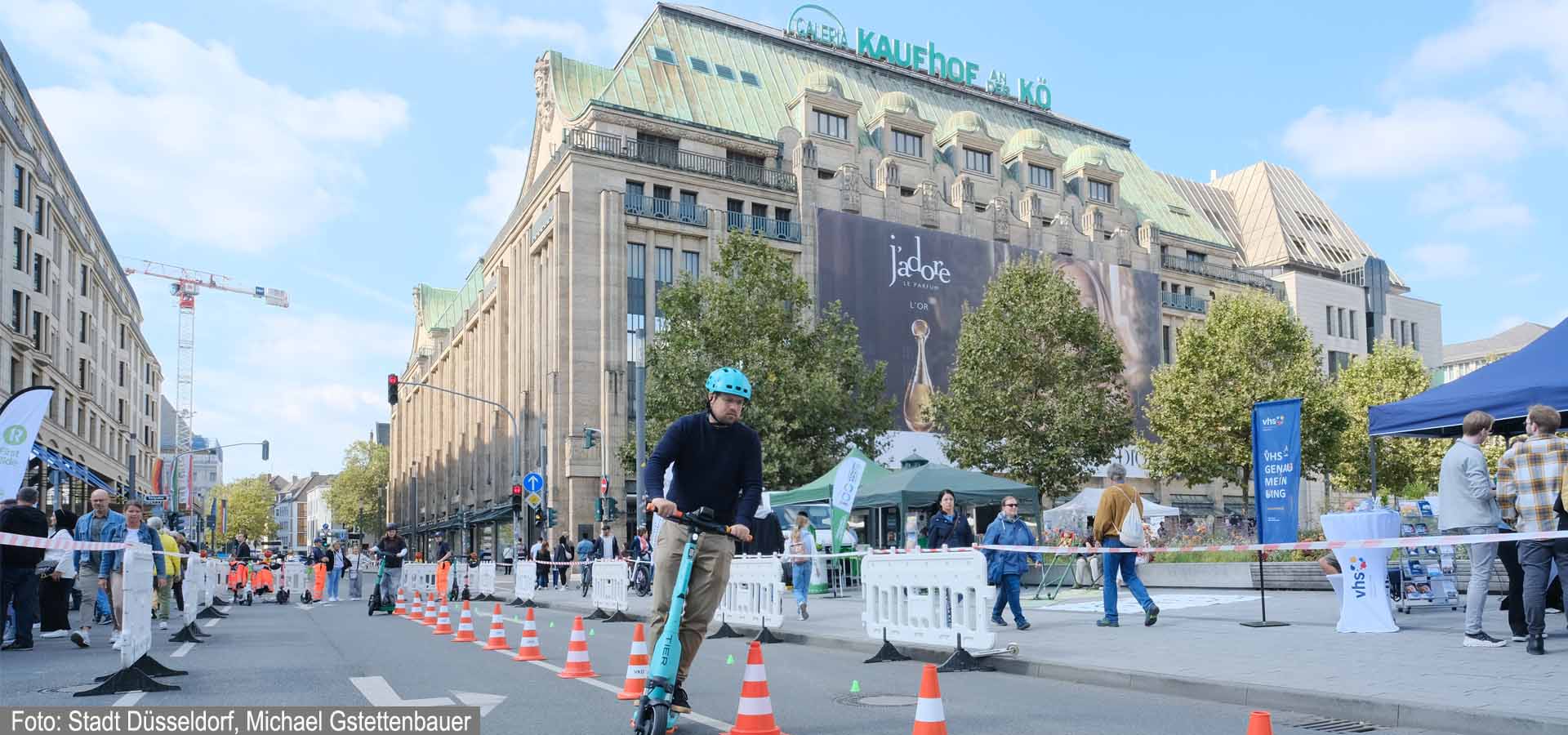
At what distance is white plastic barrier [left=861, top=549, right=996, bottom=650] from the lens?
383 inches

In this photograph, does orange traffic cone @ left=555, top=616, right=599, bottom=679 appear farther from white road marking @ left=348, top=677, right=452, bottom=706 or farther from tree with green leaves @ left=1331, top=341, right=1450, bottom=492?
tree with green leaves @ left=1331, top=341, right=1450, bottom=492

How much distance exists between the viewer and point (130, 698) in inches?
307

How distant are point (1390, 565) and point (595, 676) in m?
10.0

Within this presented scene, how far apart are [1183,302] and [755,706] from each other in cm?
6615

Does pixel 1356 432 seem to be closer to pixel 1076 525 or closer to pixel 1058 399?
pixel 1058 399

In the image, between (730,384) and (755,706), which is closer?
(755,706)

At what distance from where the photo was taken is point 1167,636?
1159 centimetres

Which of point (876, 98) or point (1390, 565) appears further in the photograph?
point (876, 98)

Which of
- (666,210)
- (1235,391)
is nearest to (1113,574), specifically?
(1235,391)

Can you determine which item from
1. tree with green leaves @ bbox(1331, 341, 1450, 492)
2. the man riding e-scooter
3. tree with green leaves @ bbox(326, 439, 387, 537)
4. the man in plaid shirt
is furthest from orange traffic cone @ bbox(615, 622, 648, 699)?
tree with green leaves @ bbox(326, 439, 387, 537)

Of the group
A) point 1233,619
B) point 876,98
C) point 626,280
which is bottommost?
point 1233,619

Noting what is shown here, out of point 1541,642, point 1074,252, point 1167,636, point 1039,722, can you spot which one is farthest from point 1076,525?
point 1074,252

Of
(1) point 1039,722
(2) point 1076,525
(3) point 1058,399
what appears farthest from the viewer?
(3) point 1058,399

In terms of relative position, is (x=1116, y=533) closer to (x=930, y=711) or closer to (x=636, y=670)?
(x=636, y=670)
